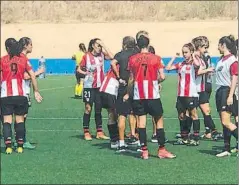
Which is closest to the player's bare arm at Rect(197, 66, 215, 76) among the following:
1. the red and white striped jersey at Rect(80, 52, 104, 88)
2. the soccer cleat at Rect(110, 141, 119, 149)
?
the soccer cleat at Rect(110, 141, 119, 149)

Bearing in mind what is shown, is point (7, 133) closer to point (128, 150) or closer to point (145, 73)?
point (128, 150)

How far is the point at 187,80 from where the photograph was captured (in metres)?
11.3

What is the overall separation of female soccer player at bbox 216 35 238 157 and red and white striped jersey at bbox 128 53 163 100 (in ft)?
2.90

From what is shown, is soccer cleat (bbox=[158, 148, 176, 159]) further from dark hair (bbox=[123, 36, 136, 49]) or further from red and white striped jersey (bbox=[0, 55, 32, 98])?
red and white striped jersey (bbox=[0, 55, 32, 98])

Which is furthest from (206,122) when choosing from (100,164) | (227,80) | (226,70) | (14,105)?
(14,105)

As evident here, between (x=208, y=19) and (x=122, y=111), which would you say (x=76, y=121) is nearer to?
(x=122, y=111)

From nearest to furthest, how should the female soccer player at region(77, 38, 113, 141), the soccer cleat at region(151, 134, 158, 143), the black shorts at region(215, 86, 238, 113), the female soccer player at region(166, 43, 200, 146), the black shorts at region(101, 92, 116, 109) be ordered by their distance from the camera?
the black shorts at region(215, 86, 238, 113), the female soccer player at region(166, 43, 200, 146), the black shorts at region(101, 92, 116, 109), the soccer cleat at region(151, 134, 158, 143), the female soccer player at region(77, 38, 113, 141)

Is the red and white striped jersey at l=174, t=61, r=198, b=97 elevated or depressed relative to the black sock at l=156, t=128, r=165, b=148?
elevated

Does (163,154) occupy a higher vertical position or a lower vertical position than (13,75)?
lower

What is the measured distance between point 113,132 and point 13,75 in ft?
6.45

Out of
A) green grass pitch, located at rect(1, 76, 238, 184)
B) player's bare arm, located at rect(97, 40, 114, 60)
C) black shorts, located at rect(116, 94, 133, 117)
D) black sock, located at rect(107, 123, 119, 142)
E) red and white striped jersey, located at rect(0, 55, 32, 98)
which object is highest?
player's bare arm, located at rect(97, 40, 114, 60)

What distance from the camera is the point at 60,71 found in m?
42.0

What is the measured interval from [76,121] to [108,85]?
420 cm

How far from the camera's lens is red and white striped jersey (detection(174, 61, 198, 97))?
1129 centimetres
